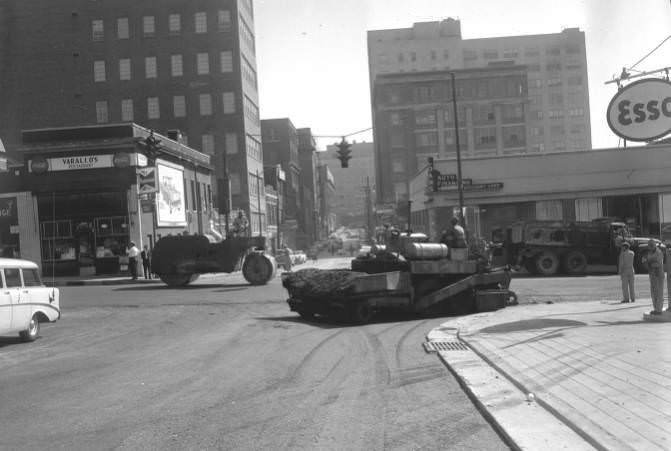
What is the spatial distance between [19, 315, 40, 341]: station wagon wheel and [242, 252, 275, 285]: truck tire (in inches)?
513

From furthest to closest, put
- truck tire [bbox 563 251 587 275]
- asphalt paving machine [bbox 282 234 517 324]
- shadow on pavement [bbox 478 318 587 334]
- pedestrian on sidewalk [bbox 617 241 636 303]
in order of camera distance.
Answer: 1. truck tire [bbox 563 251 587 275]
2. pedestrian on sidewalk [bbox 617 241 636 303]
3. asphalt paving machine [bbox 282 234 517 324]
4. shadow on pavement [bbox 478 318 587 334]

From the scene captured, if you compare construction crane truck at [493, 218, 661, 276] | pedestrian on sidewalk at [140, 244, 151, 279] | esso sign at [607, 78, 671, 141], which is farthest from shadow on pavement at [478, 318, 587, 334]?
pedestrian on sidewalk at [140, 244, 151, 279]

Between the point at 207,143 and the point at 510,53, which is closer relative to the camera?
the point at 207,143

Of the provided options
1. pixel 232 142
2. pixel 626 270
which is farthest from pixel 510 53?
pixel 626 270

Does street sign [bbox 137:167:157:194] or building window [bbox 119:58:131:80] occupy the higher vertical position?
building window [bbox 119:58:131:80]

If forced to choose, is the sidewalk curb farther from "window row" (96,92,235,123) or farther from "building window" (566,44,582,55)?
"building window" (566,44,582,55)

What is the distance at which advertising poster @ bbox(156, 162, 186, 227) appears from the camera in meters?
40.2

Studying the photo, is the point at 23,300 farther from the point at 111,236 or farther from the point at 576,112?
the point at 576,112

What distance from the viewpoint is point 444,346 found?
1153 centimetres

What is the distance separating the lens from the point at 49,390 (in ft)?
28.9

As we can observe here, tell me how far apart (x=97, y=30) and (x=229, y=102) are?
535 inches

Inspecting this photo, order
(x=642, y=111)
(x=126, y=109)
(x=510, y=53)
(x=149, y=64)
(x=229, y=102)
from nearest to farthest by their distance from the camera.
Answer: (x=642, y=111) < (x=149, y=64) < (x=126, y=109) < (x=229, y=102) < (x=510, y=53)

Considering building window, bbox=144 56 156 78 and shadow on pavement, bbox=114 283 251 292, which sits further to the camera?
building window, bbox=144 56 156 78

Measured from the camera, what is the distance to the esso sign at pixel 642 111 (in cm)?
1181
